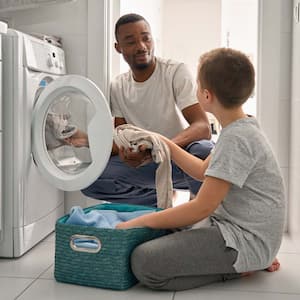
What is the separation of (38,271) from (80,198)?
0.86 m

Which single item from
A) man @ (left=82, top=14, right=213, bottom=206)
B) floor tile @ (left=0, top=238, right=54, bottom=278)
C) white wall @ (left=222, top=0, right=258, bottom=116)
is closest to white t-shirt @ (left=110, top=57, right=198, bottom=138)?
man @ (left=82, top=14, right=213, bottom=206)

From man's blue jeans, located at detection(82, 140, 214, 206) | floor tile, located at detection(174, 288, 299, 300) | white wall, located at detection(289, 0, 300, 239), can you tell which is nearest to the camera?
floor tile, located at detection(174, 288, 299, 300)

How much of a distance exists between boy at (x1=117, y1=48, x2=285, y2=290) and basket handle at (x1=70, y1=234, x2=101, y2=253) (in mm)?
94

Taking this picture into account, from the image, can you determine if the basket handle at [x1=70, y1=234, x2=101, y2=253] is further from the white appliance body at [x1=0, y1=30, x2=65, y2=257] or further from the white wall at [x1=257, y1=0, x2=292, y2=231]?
the white wall at [x1=257, y1=0, x2=292, y2=231]

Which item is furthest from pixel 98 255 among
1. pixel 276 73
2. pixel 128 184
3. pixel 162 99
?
pixel 276 73

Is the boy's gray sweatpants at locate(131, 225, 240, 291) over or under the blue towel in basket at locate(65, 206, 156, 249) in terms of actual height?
under

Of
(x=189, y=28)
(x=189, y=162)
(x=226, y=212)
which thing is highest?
(x=189, y=28)

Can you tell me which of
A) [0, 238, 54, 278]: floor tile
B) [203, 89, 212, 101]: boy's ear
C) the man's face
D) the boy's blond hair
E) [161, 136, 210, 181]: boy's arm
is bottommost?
[0, 238, 54, 278]: floor tile

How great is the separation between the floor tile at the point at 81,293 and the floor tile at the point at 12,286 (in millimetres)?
26

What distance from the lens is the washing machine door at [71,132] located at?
203cm

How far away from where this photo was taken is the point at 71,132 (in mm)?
2145

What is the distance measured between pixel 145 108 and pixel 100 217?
2.94 feet

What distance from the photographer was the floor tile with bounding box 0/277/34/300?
1514mm

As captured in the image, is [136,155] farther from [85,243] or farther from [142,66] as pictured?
[142,66]
